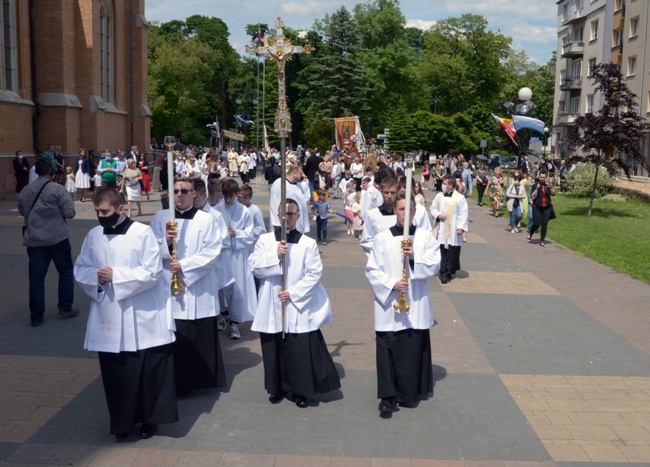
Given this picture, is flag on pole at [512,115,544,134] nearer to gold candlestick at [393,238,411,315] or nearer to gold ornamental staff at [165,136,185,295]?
gold candlestick at [393,238,411,315]

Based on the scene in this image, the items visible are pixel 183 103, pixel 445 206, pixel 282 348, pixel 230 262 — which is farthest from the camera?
pixel 183 103

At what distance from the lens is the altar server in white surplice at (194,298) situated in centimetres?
673

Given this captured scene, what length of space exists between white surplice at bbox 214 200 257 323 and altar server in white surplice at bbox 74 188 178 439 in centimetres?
280

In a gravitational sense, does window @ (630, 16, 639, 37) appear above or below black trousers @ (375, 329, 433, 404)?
above

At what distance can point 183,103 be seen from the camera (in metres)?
56.7

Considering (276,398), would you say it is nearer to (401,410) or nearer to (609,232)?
(401,410)

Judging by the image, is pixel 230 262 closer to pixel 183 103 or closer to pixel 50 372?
pixel 50 372

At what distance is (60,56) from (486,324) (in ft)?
72.7

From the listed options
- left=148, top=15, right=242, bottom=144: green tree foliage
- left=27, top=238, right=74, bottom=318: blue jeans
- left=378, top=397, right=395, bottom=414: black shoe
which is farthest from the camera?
left=148, top=15, right=242, bottom=144: green tree foliage

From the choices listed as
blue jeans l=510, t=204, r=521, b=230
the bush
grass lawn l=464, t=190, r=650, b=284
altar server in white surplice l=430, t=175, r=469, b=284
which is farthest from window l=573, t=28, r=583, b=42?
altar server in white surplice l=430, t=175, r=469, b=284

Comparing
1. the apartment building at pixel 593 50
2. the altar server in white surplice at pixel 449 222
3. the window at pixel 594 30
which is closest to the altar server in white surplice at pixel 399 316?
the altar server in white surplice at pixel 449 222

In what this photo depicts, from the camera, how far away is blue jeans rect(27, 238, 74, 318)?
30.5 feet

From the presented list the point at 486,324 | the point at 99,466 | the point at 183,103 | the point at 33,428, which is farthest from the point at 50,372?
the point at 183,103

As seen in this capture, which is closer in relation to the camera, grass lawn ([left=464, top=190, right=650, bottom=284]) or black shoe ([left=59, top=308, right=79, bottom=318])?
black shoe ([left=59, top=308, right=79, bottom=318])
